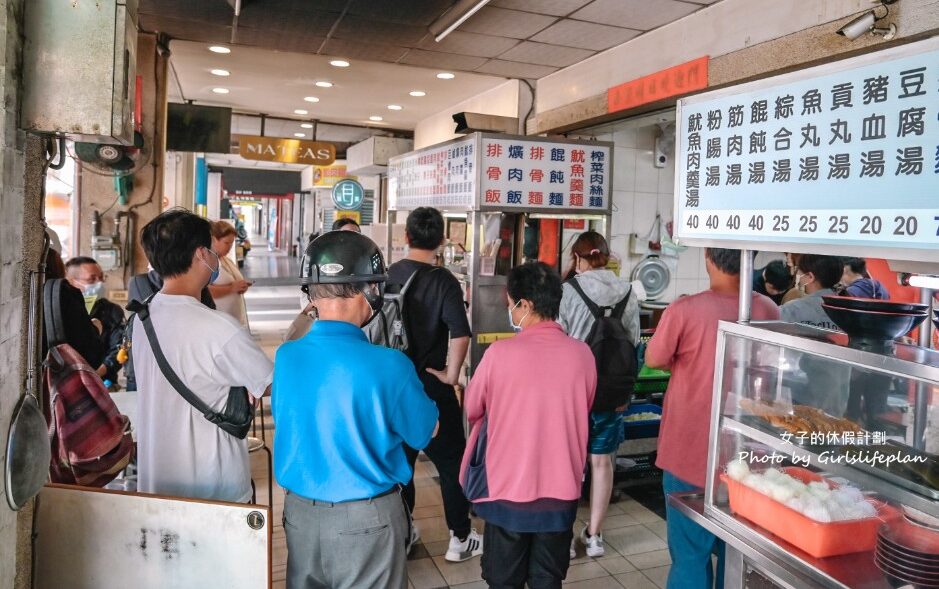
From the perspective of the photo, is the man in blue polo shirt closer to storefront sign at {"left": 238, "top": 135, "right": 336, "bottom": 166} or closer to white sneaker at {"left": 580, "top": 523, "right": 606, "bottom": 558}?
white sneaker at {"left": 580, "top": 523, "right": 606, "bottom": 558}

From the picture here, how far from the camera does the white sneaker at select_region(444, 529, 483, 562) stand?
3916 millimetres

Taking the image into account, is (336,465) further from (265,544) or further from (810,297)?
(810,297)

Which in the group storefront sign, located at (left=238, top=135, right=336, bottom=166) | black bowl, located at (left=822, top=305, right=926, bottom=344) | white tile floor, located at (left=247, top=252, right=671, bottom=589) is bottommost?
white tile floor, located at (left=247, top=252, right=671, bottom=589)

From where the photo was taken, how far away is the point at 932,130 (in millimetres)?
1728

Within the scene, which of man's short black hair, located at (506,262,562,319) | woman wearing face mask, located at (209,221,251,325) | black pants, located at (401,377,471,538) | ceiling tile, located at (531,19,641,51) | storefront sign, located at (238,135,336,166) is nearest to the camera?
man's short black hair, located at (506,262,562,319)

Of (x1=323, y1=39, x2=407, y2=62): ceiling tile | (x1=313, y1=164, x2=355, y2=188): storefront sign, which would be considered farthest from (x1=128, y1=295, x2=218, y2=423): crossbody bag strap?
(x1=313, y1=164, x2=355, y2=188): storefront sign

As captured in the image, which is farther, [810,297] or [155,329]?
[810,297]

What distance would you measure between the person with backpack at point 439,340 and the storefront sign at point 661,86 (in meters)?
2.41

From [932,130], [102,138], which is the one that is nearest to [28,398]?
[102,138]

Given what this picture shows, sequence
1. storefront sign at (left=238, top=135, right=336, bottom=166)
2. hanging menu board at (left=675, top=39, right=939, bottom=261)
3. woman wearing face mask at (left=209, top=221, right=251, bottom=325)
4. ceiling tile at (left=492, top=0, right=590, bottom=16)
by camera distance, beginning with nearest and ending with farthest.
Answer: hanging menu board at (left=675, top=39, right=939, bottom=261)
ceiling tile at (left=492, top=0, right=590, bottom=16)
woman wearing face mask at (left=209, top=221, right=251, bottom=325)
storefront sign at (left=238, top=135, right=336, bottom=166)

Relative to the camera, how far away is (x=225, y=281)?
523 cm

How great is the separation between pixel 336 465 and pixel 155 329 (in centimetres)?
84

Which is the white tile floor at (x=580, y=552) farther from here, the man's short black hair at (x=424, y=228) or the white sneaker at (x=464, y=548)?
the man's short black hair at (x=424, y=228)

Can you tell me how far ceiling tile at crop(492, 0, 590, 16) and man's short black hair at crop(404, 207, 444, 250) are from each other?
6.91 ft
